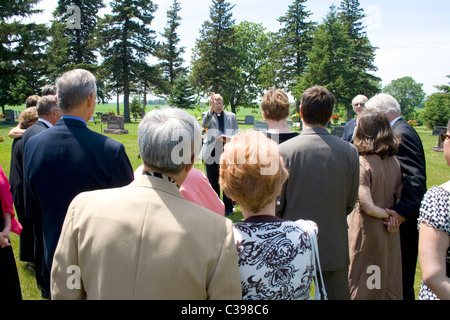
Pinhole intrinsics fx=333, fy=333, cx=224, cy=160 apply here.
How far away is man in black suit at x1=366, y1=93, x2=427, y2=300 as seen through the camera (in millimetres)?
3100

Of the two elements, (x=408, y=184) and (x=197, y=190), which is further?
(x=408, y=184)

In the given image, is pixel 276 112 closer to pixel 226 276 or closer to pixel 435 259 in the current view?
pixel 435 259

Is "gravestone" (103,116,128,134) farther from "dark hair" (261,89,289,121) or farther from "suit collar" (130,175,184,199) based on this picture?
"suit collar" (130,175,184,199)

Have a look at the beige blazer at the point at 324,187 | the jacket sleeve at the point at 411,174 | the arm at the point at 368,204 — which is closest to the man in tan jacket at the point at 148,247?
the beige blazer at the point at 324,187

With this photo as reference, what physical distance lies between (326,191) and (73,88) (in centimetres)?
208

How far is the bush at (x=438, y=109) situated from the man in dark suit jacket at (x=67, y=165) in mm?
34542

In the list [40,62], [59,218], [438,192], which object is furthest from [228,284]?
[40,62]

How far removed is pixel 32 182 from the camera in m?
2.33

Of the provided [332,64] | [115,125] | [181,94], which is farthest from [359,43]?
[115,125]

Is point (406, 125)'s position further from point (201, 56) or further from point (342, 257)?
point (201, 56)

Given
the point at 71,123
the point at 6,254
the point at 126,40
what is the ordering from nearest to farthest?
1. the point at 71,123
2. the point at 6,254
3. the point at 126,40

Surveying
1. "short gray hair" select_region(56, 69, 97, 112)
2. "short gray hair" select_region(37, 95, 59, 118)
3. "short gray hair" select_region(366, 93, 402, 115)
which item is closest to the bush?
"short gray hair" select_region(366, 93, 402, 115)

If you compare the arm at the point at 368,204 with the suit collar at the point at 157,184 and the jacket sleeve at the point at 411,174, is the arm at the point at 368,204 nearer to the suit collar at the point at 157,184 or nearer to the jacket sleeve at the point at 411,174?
the jacket sleeve at the point at 411,174

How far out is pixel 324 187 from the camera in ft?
8.73
